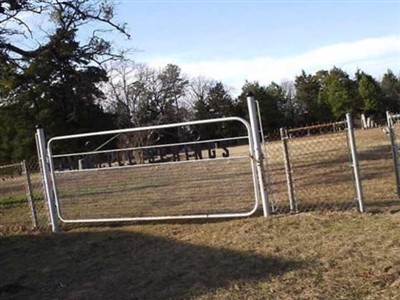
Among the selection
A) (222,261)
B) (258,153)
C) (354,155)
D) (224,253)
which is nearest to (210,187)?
(258,153)

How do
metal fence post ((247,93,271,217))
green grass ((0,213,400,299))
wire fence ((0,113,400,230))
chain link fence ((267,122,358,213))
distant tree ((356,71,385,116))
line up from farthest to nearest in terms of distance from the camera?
1. distant tree ((356,71,385,116))
2. wire fence ((0,113,400,230))
3. chain link fence ((267,122,358,213))
4. metal fence post ((247,93,271,217))
5. green grass ((0,213,400,299))

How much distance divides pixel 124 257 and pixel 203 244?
1.06 meters

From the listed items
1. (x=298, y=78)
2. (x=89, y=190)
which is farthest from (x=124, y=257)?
(x=298, y=78)

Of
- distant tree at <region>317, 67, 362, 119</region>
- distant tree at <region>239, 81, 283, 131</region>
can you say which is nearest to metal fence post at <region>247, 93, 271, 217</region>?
distant tree at <region>239, 81, 283, 131</region>

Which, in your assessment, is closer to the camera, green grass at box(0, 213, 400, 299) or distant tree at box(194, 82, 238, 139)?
green grass at box(0, 213, 400, 299)

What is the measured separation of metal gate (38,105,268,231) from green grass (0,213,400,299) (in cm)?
85

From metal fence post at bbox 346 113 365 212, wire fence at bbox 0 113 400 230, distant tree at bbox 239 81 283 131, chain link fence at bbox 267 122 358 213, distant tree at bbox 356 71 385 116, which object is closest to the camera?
metal fence post at bbox 346 113 365 212

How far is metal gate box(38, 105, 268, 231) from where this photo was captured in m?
9.31

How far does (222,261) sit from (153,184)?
410 inches

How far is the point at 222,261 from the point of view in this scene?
646 centimetres

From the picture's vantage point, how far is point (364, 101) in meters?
73.8

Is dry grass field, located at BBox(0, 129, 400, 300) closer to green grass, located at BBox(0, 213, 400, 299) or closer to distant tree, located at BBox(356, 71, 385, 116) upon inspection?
green grass, located at BBox(0, 213, 400, 299)

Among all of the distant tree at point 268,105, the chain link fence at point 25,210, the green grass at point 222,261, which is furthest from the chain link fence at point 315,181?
the distant tree at point 268,105

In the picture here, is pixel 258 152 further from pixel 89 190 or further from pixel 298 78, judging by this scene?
pixel 298 78
